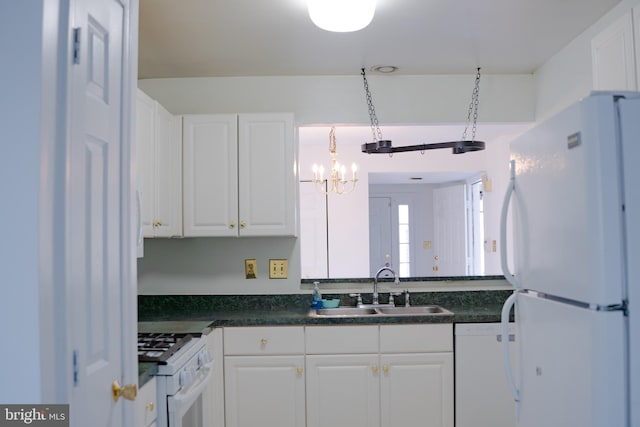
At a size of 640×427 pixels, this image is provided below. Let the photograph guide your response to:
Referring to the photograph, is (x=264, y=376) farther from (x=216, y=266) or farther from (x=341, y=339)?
(x=216, y=266)

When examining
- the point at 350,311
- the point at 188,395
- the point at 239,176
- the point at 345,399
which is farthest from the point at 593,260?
the point at 239,176

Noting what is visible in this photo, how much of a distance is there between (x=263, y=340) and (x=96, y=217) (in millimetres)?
1856

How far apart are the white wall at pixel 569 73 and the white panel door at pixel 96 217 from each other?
228 centimetres

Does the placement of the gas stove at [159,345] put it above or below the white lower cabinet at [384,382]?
above

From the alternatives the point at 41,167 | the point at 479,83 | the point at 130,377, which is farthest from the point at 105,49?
the point at 479,83

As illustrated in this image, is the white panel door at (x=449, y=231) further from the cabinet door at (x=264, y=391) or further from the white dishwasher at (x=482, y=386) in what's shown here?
the cabinet door at (x=264, y=391)

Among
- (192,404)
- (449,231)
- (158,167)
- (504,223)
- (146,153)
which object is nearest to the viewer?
(504,223)

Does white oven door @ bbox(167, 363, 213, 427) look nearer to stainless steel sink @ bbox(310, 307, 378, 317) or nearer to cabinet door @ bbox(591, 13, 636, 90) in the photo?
stainless steel sink @ bbox(310, 307, 378, 317)

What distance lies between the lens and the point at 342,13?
7.31 ft

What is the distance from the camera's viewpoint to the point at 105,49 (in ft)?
4.69

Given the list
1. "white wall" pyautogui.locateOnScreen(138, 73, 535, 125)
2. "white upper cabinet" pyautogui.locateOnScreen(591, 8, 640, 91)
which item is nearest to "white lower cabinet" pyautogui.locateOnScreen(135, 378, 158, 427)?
"white wall" pyautogui.locateOnScreen(138, 73, 535, 125)

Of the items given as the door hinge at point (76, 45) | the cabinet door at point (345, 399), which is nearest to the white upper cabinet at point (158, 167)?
the cabinet door at point (345, 399)

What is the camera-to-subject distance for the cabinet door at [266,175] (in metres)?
3.28

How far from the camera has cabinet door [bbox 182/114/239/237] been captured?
3.29 m
